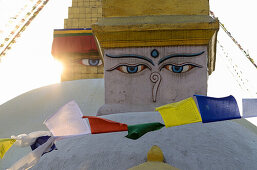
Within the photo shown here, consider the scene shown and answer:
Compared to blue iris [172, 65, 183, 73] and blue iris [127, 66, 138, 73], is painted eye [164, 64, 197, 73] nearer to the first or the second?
blue iris [172, 65, 183, 73]

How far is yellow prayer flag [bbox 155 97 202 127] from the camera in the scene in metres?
2.13

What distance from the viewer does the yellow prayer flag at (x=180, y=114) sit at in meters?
2.13

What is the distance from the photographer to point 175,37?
3758 millimetres

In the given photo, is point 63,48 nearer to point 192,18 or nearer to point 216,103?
point 192,18

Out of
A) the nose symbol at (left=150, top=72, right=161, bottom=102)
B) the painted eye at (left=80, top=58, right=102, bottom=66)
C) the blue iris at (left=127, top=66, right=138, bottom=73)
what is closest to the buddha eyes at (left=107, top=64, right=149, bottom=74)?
the blue iris at (left=127, top=66, right=138, bottom=73)

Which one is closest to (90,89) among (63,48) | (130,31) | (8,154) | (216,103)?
(63,48)


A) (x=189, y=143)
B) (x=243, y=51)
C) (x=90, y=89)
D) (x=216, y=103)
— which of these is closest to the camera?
(x=216, y=103)

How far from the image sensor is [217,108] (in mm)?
2145

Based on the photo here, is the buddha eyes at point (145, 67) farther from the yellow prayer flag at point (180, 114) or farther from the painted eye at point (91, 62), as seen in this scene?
the painted eye at point (91, 62)

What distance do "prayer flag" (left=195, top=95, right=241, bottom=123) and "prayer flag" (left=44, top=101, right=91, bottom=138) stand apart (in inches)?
34.5

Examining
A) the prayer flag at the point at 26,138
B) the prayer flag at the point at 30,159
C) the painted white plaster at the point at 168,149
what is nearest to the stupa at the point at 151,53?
the painted white plaster at the point at 168,149

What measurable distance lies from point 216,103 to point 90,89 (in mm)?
4592

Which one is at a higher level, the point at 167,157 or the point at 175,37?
the point at 175,37

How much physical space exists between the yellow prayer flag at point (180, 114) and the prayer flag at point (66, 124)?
61 centimetres
